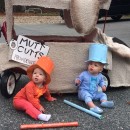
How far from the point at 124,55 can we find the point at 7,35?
1.25 meters

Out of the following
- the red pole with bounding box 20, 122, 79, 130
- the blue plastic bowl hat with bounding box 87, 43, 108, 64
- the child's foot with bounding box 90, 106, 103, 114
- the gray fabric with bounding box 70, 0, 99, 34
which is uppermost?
the gray fabric with bounding box 70, 0, 99, 34

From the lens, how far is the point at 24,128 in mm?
3008

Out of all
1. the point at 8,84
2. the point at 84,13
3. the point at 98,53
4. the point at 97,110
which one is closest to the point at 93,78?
the point at 98,53

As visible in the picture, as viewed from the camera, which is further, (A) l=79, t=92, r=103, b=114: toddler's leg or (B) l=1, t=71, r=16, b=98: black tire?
(B) l=1, t=71, r=16, b=98: black tire

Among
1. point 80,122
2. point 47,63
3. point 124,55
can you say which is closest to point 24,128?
point 80,122

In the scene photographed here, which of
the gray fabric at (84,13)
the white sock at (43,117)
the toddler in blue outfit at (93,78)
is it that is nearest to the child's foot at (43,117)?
the white sock at (43,117)

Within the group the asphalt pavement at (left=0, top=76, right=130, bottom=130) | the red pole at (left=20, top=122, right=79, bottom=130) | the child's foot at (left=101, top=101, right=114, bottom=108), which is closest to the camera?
the red pole at (left=20, top=122, right=79, bottom=130)

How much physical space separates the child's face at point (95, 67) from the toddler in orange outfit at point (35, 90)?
383 millimetres

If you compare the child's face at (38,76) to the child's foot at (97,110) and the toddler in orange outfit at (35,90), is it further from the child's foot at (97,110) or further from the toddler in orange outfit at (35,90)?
the child's foot at (97,110)

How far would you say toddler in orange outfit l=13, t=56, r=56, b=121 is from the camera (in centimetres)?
328

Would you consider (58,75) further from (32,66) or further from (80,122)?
(80,122)

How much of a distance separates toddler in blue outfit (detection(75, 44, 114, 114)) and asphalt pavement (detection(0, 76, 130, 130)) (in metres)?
0.08

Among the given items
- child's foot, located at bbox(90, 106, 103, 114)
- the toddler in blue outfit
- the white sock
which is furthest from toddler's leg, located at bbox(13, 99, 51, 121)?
the toddler in blue outfit

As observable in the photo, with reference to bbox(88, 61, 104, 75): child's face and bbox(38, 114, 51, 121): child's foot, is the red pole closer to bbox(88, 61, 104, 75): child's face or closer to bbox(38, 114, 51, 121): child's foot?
bbox(38, 114, 51, 121): child's foot
